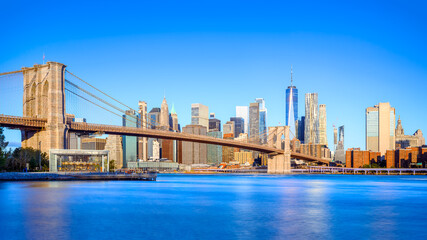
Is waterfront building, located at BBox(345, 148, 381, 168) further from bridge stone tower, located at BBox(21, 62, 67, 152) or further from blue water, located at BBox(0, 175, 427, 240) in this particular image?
blue water, located at BBox(0, 175, 427, 240)

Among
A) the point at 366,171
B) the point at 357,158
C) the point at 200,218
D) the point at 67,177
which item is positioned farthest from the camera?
the point at 357,158

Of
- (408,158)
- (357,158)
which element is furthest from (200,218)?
(357,158)

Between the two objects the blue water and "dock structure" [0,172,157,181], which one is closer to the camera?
the blue water

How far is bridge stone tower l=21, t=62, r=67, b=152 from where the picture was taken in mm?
58062

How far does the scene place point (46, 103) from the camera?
6006cm

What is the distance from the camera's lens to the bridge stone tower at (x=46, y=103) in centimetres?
5806

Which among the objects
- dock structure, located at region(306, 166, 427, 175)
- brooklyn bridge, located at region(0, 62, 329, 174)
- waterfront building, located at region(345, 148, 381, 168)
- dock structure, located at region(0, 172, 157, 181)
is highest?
brooklyn bridge, located at region(0, 62, 329, 174)

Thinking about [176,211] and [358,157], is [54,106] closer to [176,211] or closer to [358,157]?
[176,211]

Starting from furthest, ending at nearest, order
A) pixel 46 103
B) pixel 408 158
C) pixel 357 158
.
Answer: pixel 357 158 → pixel 408 158 → pixel 46 103

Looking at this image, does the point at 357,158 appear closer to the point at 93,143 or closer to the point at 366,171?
the point at 366,171

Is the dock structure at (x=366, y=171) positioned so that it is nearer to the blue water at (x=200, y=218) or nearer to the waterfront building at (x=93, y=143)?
the waterfront building at (x=93, y=143)

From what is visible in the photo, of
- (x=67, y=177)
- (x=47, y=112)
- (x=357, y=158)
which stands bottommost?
(x=357, y=158)

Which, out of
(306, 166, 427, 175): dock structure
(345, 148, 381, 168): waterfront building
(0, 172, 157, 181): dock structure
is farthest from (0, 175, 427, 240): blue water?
(345, 148, 381, 168): waterfront building

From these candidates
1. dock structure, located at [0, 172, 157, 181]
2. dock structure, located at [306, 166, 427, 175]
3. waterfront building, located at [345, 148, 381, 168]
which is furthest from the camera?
waterfront building, located at [345, 148, 381, 168]
